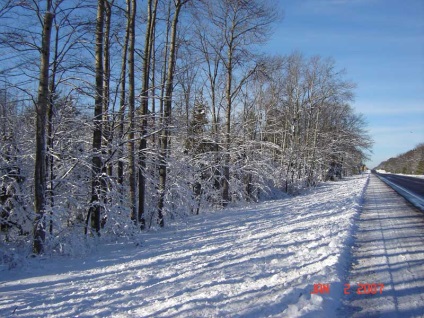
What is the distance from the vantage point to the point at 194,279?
456 centimetres

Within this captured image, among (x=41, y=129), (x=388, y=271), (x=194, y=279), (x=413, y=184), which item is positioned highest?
(x=41, y=129)

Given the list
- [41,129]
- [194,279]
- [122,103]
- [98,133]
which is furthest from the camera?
[122,103]

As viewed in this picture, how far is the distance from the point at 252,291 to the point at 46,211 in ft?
15.3

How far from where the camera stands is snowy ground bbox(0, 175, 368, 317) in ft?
11.9

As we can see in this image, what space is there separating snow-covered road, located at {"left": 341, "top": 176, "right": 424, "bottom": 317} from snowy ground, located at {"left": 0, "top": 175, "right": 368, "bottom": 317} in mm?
220

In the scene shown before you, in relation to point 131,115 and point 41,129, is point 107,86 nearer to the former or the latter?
point 131,115

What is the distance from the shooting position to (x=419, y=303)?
357cm

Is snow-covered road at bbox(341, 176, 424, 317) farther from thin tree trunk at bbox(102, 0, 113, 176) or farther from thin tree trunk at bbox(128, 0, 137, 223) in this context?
thin tree trunk at bbox(102, 0, 113, 176)

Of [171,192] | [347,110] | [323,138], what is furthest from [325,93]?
[171,192]

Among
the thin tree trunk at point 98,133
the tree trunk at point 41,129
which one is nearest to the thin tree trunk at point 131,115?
the thin tree trunk at point 98,133

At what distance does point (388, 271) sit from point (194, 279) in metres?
2.91

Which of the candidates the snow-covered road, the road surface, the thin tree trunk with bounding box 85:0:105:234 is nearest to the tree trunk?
the thin tree trunk with bounding box 85:0:105:234

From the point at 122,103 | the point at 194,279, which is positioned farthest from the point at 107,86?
the point at 194,279
